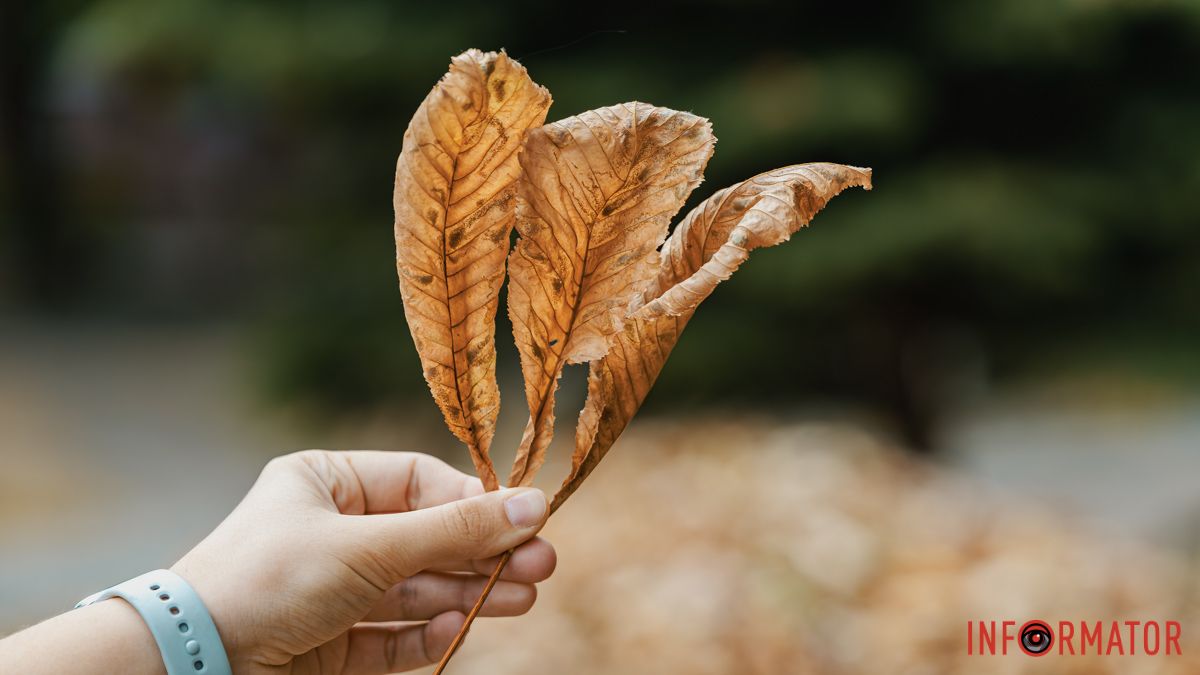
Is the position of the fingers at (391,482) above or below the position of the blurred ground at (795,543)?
above

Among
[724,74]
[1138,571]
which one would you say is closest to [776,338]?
[724,74]

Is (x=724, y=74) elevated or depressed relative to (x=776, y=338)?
elevated

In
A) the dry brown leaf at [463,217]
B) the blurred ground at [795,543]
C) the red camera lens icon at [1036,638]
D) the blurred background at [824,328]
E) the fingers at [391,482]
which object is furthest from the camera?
the blurred background at [824,328]

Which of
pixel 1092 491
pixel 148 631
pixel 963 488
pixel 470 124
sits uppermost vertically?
pixel 470 124

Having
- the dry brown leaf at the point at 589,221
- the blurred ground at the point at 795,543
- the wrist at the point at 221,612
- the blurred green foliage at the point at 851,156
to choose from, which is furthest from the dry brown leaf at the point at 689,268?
the blurred green foliage at the point at 851,156

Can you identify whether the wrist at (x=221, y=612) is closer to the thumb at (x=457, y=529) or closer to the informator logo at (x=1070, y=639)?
the thumb at (x=457, y=529)

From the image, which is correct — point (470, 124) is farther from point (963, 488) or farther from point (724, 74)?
point (724, 74)

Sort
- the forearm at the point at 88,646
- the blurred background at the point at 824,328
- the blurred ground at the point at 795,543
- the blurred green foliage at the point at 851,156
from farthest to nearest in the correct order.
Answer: the blurred green foliage at the point at 851,156 < the blurred background at the point at 824,328 < the blurred ground at the point at 795,543 < the forearm at the point at 88,646
